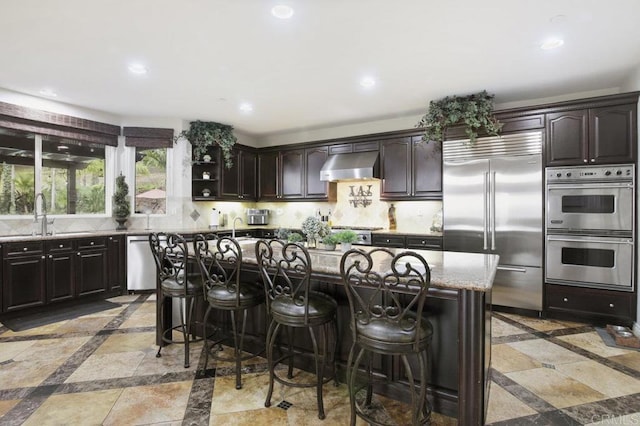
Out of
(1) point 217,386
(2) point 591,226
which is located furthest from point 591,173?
(1) point 217,386

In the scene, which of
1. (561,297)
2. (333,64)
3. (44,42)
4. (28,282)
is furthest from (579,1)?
(28,282)

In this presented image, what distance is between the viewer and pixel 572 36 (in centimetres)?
291

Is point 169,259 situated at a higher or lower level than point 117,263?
higher

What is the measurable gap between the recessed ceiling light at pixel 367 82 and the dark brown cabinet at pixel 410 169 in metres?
1.32

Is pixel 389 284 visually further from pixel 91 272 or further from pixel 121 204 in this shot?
pixel 121 204

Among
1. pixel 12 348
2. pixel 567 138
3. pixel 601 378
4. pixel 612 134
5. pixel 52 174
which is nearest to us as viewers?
pixel 601 378

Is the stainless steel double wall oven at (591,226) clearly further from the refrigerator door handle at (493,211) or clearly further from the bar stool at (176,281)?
the bar stool at (176,281)

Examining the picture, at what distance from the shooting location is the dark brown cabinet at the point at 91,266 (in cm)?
456

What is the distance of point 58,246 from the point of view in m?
4.34

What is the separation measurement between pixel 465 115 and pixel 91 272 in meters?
5.33

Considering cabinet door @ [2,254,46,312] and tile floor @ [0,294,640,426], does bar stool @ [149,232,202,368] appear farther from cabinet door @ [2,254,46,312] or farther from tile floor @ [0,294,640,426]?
cabinet door @ [2,254,46,312]

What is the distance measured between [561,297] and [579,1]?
120 inches

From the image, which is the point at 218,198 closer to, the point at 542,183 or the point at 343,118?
the point at 343,118

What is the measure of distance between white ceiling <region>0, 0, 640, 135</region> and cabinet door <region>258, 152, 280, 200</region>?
1.93m
